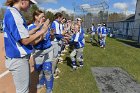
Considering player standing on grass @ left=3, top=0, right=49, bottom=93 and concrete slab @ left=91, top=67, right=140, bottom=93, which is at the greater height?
player standing on grass @ left=3, top=0, right=49, bottom=93

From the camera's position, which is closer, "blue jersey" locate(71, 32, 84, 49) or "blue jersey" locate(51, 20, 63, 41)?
"blue jersey" locate(51, 20, 63, 41)

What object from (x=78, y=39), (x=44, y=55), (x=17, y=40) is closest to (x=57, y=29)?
(x=44, y=55)

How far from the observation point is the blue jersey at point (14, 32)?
326cm

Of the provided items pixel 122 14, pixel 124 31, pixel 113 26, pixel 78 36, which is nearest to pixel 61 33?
pixel 78 36

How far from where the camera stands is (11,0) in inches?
134

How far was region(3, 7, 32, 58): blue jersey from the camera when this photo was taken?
10.7 ft

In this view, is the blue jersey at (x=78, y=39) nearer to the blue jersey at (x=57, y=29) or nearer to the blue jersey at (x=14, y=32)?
the blue jersey at (x=57, y=29)

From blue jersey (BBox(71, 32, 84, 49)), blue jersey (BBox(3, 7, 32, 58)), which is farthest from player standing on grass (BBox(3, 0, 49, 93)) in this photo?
blue jersey (BBox(71, 32, 84, 49))

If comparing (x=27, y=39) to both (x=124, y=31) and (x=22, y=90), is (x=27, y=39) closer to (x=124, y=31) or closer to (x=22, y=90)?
(x=22, y=90)

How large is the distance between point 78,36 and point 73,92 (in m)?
3.09

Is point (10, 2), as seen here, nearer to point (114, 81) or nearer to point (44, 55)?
point (44, 55)

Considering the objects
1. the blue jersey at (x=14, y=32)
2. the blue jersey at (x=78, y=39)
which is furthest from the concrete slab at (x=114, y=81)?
the blue jersey at (x=14, y=32)

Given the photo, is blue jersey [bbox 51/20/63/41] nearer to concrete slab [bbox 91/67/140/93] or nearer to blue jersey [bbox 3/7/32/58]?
concrete slab [bbox 91/67/140/93]

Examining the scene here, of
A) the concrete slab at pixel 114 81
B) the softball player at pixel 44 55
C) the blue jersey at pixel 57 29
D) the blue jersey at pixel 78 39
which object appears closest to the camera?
the softball player at pixel 44 55
